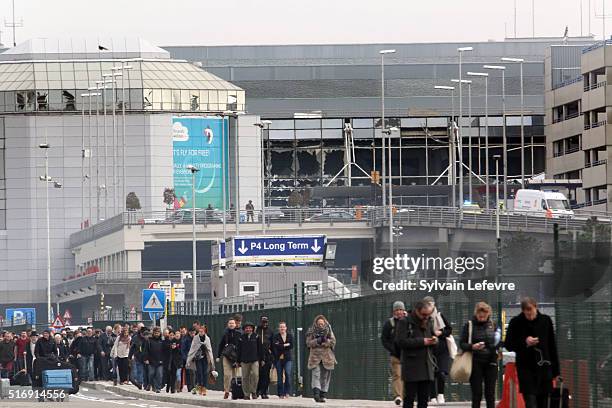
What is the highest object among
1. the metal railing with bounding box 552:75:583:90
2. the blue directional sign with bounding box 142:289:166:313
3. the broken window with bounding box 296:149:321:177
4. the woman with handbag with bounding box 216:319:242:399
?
the metal railing with bounding box 552:75:583:90

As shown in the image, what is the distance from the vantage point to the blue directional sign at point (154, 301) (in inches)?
2072

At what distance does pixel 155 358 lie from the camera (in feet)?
156

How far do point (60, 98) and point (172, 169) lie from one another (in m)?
9.84

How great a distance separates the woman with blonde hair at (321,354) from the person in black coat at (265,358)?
12.9 ft

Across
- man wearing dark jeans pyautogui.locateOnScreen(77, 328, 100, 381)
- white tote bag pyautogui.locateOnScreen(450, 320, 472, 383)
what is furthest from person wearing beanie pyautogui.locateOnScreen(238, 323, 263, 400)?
man wearing dark jeans pyautogui.locateOnScreen(77, 328, 100, 381)

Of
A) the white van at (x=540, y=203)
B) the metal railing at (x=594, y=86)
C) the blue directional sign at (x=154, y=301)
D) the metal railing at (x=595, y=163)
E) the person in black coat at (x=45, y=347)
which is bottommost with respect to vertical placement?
the person in black coat at (x=45, y=347)

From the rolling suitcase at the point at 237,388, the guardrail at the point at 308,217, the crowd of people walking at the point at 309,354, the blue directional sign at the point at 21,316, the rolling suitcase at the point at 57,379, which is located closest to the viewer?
the crowd of people walking at the point at 309,354

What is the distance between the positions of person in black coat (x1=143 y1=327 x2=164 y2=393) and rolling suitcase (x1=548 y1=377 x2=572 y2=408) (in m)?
25.4

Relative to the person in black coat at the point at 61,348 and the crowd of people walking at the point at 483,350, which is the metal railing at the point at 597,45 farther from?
the crowd of people walking at the point at 483,350

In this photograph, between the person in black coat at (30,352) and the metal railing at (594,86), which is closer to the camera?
the person in black coat at (30,352)

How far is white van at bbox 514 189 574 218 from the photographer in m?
99.2

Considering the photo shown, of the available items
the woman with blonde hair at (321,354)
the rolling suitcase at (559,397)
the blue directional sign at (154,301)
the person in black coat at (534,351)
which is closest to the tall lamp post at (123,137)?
the blue directional sign at (154,301)

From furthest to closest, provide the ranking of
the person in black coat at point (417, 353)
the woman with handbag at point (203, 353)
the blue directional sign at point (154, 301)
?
the blue directional sign at point (154, 301) < the woman with handbag at point (203, 353) < the person in black coat at point (417, 353)

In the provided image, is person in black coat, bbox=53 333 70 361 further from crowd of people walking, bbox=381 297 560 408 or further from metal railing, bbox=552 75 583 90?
metal railing, bbox=552 75 583 90
